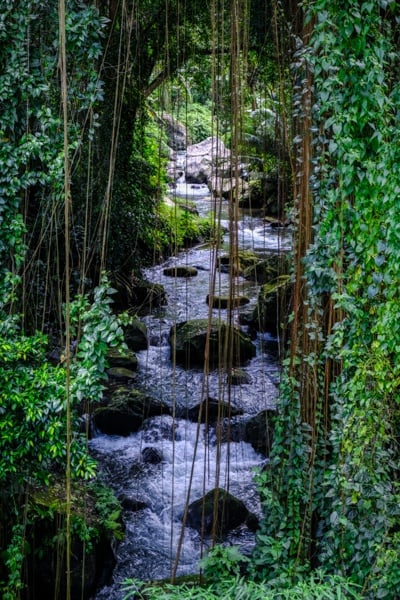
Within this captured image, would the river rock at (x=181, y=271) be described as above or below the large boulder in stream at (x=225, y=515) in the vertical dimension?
above

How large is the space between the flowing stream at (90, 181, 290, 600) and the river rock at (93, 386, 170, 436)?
0.08 metres

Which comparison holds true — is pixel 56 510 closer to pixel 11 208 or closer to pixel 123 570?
pixel 123 570

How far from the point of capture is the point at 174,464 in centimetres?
588

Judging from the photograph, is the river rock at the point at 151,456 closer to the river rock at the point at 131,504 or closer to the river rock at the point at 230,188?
the river rock at the point at 131,504

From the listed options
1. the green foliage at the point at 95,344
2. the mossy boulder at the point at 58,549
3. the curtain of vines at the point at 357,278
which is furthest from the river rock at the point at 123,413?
the curtain of vines at the point at 357,278

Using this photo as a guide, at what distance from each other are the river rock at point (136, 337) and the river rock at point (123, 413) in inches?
57.5

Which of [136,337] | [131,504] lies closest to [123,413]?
[131,504]

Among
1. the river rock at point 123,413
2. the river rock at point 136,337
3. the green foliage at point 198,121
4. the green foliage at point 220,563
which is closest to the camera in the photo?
the green foliage at point 220,563

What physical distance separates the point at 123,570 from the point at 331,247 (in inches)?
105

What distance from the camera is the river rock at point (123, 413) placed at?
618 cm

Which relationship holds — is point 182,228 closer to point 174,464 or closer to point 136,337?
point 136,337

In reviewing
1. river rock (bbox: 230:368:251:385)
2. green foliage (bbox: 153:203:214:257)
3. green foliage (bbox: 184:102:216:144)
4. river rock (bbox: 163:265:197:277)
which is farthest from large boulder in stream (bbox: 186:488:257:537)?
green foliage (bbox: 184:102:216:144)

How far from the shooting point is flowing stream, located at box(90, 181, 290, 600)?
464cm

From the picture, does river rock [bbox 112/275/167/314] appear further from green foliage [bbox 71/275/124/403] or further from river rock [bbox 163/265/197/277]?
green foliage [bbox 71/275/124/403]
